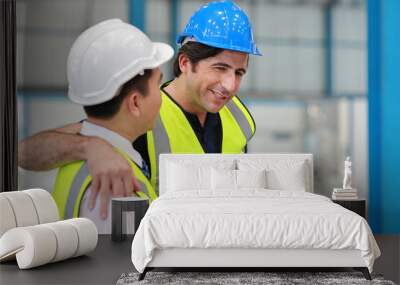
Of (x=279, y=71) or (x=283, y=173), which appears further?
(x=279, y=71)

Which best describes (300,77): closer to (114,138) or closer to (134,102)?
(134,102)

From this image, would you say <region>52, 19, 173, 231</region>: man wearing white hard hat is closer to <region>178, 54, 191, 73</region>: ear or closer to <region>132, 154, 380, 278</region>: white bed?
<region>178, 54, 191, 73</region>: ear

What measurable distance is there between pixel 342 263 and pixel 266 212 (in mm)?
638

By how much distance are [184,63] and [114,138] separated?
41.1 inches

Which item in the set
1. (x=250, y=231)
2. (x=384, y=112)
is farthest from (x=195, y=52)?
(x=250, y=231)

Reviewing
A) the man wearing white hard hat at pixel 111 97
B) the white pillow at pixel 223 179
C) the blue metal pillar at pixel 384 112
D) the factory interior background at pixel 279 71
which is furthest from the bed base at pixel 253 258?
the blue metal pillar at pixel 384 112

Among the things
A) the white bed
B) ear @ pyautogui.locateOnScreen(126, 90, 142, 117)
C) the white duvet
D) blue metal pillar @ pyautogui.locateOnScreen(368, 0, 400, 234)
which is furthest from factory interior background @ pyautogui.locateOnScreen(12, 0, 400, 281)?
the white duvet

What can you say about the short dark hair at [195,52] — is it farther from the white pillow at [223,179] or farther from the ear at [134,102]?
the white pillow at [223,179]

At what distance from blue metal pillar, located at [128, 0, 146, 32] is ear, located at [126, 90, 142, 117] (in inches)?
28.0

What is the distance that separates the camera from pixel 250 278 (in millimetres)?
4332

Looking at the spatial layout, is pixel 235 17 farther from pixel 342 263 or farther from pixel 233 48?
pixel 342 263

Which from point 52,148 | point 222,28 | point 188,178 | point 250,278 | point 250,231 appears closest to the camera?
point 250,231

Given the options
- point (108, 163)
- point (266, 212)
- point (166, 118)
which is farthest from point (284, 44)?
point (266, 212)

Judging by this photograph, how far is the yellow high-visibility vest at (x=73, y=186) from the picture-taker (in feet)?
20.6
